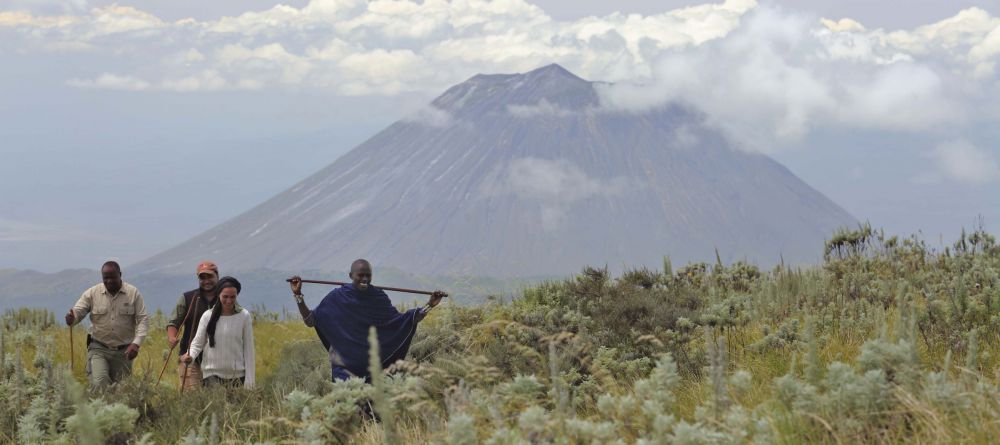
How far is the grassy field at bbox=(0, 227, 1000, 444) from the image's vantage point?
499 cm

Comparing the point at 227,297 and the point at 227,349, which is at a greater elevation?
the point at 227,297

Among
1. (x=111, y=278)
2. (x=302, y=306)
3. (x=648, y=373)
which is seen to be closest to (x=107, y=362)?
(x=111, y=278)

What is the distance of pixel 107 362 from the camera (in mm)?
12164

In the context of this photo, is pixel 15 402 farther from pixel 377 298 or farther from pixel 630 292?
pixel 630 292

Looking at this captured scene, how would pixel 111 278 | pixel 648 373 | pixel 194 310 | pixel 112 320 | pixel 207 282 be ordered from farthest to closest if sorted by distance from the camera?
1. pixel 112 320
2. pixel 111 278
3. pixel 194 310
4. pixel 207 282
5. pixel 648 373

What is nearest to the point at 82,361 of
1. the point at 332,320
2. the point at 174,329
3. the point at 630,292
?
the point at 174,329

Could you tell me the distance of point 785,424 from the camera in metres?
5.12

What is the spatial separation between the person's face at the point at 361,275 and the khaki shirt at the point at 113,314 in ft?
9.90

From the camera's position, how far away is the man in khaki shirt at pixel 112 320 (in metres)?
12.0

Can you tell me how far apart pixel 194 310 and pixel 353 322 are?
2032mm

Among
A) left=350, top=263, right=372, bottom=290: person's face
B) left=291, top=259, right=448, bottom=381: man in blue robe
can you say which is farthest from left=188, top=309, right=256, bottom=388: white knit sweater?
left=350, top=263, right=372, bottom=290: person's face

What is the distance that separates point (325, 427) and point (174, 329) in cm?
580

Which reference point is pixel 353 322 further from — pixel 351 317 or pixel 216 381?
pixel 216 381

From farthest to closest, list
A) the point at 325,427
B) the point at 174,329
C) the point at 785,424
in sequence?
the point at 174,329 < the point at 325,427 < the point at 785,424
